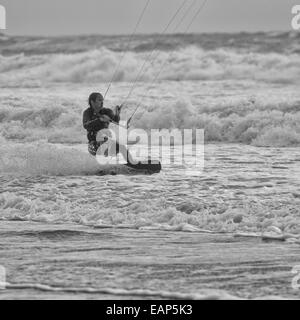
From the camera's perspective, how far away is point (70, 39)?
5147cm

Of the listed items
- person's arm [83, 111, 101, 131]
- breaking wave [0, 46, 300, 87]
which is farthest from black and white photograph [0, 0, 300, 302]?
breaking wave [0, 46, 300, 87]

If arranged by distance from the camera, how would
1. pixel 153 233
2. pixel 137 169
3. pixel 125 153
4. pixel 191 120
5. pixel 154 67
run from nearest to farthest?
1. pixel 153 233
2. pixel 137 169
3. pixel 125 153
4. pixel 191 120
5. pixel 154 67

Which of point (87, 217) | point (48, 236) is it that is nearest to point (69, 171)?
point (87, 217)

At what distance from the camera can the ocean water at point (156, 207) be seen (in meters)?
7.71

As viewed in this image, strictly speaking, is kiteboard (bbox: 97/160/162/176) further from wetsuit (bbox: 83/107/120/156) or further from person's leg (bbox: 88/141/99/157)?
wetsuit (bbox: 83/107/120/156)

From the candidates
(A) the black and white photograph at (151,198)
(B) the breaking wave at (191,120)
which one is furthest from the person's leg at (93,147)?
(B) the breaking wave at (191,120)

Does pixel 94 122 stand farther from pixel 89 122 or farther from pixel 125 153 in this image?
pixel 125 153

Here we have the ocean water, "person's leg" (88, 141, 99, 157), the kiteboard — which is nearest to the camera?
the ocean water

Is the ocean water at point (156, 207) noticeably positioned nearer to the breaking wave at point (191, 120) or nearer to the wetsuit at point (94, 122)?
the breaking wave at point (191, 120)

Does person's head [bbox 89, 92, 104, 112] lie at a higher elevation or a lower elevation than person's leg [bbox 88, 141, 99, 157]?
higher

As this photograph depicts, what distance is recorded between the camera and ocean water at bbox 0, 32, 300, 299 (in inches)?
304

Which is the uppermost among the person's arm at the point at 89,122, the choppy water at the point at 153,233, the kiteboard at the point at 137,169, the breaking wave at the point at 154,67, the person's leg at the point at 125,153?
the breaking wave at the point at 154,67

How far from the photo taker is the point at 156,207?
429 inches

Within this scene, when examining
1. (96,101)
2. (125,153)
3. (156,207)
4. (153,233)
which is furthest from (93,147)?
(153,233)
